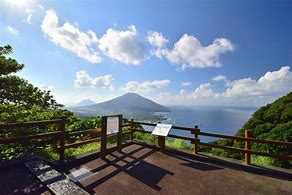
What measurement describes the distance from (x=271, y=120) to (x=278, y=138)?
81.7 inches

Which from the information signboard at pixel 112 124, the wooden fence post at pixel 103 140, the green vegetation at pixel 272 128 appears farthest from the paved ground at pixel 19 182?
the green vegetation at pixel 272 128

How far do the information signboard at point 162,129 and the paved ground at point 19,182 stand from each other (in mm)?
4238

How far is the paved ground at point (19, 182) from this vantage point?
13.3 ft

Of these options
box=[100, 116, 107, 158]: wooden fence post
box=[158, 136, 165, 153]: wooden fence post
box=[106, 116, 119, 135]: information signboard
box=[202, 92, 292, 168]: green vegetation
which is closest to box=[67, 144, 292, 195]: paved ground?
box=[100, 116, 107, 158]: wooden fence post

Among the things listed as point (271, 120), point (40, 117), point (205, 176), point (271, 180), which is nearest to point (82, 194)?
point (205, 176)

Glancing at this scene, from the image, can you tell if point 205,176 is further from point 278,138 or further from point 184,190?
point 278,138

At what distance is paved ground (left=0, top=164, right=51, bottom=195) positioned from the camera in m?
4.04

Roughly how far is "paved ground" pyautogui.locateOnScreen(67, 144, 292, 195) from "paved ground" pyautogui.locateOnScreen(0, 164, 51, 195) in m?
0.93

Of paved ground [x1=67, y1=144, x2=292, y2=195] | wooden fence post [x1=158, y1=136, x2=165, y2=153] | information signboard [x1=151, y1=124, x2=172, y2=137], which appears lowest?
paved ground [x1=67, y1=144, x2=292, y2=195]

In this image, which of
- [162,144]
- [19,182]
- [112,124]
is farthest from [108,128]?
[19,182]

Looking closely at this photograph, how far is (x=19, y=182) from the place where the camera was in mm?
4410

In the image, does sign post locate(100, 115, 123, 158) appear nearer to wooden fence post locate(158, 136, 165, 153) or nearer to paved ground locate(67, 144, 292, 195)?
paved ground locate(67, 144, 292, 195)

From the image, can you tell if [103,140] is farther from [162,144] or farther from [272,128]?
[272,128]

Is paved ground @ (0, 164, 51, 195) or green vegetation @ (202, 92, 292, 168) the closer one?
paved ground @ (0, 164, 51, 195)
